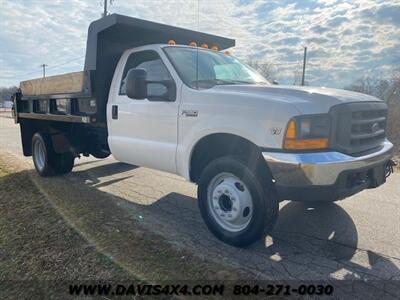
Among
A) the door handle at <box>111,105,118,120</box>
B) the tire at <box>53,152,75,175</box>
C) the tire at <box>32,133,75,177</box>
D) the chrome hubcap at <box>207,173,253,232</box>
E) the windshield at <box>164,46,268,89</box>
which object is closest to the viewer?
the chrome hubcap at <box>207,173,253,232</box>

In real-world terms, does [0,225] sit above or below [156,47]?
below

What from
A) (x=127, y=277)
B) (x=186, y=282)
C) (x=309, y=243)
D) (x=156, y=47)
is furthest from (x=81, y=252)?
(x=156, y=47)

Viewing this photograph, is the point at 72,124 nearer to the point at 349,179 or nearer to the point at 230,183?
the point at 230,183

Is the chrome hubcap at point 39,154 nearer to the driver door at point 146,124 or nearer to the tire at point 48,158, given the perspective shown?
the tire at point 48,158

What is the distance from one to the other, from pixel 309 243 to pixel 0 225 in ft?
12.0

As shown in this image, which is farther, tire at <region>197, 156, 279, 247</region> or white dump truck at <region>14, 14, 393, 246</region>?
tire at <region>197, 156, 279, 247</region>

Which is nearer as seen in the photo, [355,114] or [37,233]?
[355,114]

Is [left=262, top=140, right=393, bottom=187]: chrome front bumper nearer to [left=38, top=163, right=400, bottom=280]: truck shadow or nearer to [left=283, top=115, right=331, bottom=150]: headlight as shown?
[left=283, top=115, right=331, bottom=150]: headlight

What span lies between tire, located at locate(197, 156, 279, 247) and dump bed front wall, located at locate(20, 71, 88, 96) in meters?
2.67

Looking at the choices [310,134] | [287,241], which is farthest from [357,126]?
[287,241]

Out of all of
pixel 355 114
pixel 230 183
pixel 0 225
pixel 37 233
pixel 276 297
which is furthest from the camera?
pixel 0 225

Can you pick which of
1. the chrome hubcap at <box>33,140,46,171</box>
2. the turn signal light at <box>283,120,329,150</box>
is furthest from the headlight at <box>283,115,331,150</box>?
the chrome hubcap at <box>33,140,46,171</box>

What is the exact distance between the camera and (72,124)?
6.47 m

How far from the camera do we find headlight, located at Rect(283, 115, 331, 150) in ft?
10.4
